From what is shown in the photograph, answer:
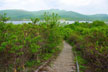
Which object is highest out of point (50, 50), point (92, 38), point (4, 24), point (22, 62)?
point (4, 24)

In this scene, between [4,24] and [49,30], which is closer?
[4,24]

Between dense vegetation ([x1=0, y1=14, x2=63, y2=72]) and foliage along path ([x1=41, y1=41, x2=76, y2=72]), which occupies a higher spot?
dense vegetation ([x1=0, y1=14, x2=63, y2=72])

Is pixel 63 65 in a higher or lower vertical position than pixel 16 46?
lower

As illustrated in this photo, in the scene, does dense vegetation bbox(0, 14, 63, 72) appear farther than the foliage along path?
No

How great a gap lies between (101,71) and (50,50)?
976 cm

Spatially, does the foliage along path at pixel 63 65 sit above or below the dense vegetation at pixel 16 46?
below

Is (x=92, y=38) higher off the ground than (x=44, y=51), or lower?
higher

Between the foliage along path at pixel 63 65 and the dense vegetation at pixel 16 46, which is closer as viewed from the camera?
the dense vegetation at pixel 16 46

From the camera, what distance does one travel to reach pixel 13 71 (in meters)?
7.87

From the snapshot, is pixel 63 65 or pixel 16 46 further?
pixel 63 65

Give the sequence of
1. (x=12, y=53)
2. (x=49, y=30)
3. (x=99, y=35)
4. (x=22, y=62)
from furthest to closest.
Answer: (x=49, y=30), (x=99, y=35), (x=22, y=62), (x=12, y=53)

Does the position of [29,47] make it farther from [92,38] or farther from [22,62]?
[92,38]

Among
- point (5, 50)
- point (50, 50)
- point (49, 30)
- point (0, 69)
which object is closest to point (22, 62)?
point (0, 69)

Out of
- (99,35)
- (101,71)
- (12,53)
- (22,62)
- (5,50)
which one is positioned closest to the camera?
(5,50)
